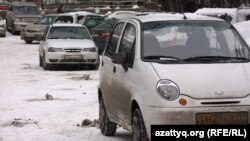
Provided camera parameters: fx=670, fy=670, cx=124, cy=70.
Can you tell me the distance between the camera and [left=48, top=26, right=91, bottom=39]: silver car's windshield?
837 inches

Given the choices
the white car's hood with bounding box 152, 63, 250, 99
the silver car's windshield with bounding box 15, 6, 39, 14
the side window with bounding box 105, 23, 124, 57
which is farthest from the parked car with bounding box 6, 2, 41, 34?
the white car's hood with bounding box 152, 63, 250, 99

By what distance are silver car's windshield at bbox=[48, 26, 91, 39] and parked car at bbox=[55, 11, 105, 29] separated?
10.7m

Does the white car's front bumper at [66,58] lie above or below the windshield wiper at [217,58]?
below

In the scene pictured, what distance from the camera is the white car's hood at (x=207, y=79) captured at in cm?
696

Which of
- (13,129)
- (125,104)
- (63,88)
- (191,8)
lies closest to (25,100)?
(63,88)

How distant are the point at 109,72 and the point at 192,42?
1.46m

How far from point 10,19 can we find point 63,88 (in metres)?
29.2

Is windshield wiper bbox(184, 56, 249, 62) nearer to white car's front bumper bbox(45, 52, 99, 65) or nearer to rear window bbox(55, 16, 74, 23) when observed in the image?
white car's front bumper bbox(45, 52, 99, 65)

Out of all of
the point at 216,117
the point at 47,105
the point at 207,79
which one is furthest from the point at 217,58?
the point at 47,105

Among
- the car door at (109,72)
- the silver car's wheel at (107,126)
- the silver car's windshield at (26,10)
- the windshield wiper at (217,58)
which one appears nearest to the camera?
the windshield wiper at (217,58)

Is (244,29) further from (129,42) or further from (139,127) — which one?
(139,127)

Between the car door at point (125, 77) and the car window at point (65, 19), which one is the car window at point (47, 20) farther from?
the car door at point (125, 77)

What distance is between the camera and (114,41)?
30.5 feet

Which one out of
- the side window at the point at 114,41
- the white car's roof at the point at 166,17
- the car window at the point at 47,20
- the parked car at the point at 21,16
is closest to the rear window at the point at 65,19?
the car window at the point at 47,20
